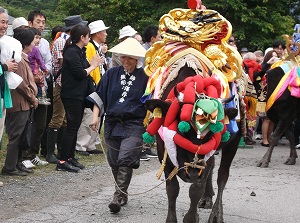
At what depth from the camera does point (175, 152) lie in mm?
5809

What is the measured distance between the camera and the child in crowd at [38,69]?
9523 mm

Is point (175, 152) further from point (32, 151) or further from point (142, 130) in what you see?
point (32, 151)

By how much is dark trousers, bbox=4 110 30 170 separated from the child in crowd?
976 millimetres

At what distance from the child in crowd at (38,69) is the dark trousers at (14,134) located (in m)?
0.98

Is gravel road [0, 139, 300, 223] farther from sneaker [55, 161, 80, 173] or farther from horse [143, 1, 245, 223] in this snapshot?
horse [143, 1, 245, 223]

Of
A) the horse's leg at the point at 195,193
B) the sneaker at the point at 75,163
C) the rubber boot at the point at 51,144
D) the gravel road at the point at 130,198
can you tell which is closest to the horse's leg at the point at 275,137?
the gravel road at the point at 130,198

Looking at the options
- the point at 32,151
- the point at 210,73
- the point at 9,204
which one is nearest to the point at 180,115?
the point at 210,73

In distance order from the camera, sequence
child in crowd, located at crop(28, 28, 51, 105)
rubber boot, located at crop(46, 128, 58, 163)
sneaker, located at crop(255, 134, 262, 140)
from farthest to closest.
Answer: sneaker, located at crop(255, 134, 262, 140) → rubber boot, located at crop(46, 128, 58, 163) → child in crowd, located at crop(28, 28, 51, 105)

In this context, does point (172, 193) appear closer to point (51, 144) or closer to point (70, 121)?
point (70, 121)

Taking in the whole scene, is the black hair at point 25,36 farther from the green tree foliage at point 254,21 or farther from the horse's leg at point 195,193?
the green tree foliage at point 254,21

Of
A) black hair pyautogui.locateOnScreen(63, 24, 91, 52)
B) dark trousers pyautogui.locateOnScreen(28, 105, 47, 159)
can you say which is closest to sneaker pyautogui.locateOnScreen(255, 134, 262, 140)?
dark trousers pyautogui.locateOnScreen(28, 105, 47, 159)

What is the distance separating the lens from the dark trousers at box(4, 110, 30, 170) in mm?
8609

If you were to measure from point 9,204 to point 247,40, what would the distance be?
19.4m

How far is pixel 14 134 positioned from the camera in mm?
8625
